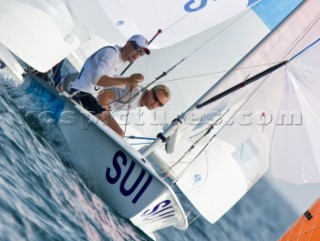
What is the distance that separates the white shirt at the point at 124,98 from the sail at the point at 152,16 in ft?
2.25

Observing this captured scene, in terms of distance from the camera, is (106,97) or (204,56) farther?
(204,56)

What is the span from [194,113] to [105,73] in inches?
50.6

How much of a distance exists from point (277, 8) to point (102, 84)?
4.03m

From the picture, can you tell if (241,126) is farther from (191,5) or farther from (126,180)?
(126,180)

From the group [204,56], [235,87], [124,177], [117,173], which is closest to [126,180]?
[124,177]

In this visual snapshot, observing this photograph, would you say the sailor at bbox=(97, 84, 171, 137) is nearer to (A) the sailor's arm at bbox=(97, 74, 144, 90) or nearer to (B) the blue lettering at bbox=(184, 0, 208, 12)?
(A) the sailor's arm at bbox=(97, 74, 144, 90)

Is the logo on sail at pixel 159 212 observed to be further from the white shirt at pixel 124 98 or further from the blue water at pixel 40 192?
the white shirt at pixel 124 98

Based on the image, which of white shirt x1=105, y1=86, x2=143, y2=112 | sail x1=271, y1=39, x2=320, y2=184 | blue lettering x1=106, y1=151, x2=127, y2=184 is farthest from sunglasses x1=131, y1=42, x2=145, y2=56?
sail x1=271, y1=39, x2=320, y2=184

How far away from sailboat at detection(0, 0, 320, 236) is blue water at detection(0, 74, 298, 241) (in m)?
0.22

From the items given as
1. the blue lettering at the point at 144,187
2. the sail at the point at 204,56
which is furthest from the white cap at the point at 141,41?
the sail at the point at 204,56

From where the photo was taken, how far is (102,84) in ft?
24.7

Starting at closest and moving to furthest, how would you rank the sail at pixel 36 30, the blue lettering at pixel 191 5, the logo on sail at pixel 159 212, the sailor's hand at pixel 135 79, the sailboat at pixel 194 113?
the logo on sail at pixel 159 212
the sailboat at pixel 194 113
the sailor's hand at pixel 135 79
the blue lettering at pixel 191 5
the sail at pixel 36 30

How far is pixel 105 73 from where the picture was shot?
7.61m

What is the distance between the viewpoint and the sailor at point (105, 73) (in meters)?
7.38
